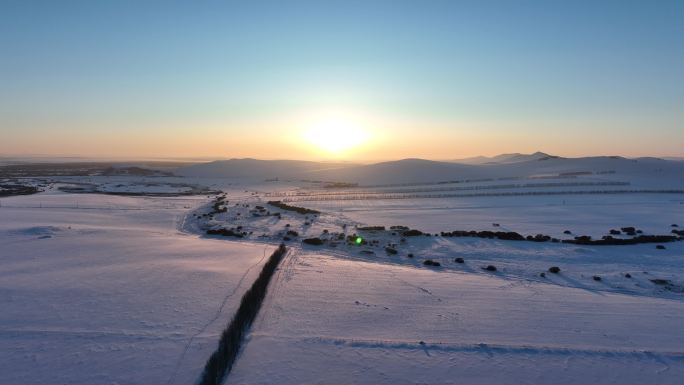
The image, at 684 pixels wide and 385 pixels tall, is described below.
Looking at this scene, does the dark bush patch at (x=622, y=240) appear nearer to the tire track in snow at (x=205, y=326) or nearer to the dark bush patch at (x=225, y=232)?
the tire track in snow at (x=205, y=326)

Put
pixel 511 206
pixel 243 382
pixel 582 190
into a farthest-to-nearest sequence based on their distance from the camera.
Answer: pixel 582 190 → pixel 511 206 → pixel 243 382

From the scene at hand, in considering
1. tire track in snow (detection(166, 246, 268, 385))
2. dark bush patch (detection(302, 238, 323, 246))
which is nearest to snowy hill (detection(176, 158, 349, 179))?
dark bush patch (detection(302, 238, 323, 246))

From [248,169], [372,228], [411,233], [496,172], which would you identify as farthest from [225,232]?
[248,169]

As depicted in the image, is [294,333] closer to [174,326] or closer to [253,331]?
[253,331]

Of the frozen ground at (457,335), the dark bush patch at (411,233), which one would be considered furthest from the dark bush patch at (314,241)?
the frozen ground at (457,335)

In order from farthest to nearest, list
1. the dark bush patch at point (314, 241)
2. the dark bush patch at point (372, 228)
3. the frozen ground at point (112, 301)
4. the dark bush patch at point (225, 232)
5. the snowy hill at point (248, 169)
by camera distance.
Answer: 1. the snowy hill at point (248, 169)
2. the dark bush patch at point (372, 228)
3. the dark bush patch at point (225, 232)
4. the dark bush patch at point (314, 241)
5. the frozen ground at point (112, 301)

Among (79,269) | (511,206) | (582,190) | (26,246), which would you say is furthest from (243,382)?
(582,190)

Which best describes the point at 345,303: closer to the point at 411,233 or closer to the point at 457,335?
the point at 457,335
